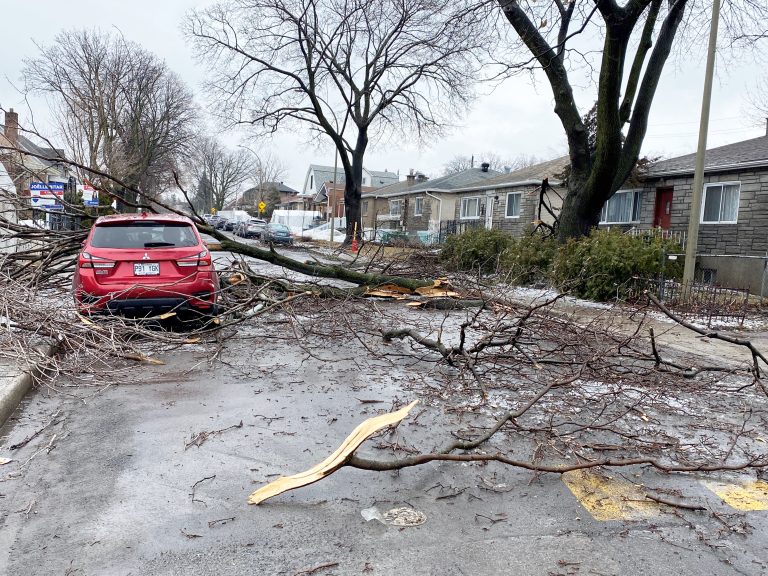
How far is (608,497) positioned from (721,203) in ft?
57.9

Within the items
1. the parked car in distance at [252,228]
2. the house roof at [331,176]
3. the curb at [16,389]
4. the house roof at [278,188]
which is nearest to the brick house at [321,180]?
the house roof at [331,176]

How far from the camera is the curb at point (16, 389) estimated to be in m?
4.76

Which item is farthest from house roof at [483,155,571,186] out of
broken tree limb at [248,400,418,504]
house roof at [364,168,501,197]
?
broken tree limb at [248,400,418,504]

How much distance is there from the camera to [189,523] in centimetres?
313

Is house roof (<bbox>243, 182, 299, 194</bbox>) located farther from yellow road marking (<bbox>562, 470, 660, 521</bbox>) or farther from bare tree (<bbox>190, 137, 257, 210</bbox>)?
yellow road marking (<bbox>562, 470, 660, 521</bbox>)

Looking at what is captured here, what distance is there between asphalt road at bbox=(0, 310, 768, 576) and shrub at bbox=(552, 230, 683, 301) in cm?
888

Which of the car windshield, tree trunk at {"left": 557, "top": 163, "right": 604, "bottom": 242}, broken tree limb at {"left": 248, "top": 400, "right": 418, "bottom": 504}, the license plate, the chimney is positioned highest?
the chimney

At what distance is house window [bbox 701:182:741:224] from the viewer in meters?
17.8

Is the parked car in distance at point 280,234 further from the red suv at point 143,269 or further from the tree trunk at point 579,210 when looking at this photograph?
the red suv at point 143,269

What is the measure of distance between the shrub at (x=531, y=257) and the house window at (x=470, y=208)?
1711cm

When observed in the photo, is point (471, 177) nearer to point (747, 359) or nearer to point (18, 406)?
point (747, 359)

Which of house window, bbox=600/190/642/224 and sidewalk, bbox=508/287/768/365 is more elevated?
house window, bbox=600/190/642/224

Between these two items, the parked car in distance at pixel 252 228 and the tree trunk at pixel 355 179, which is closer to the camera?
the tree trunk at pixel 355 179

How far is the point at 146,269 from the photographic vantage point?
7.86 m
